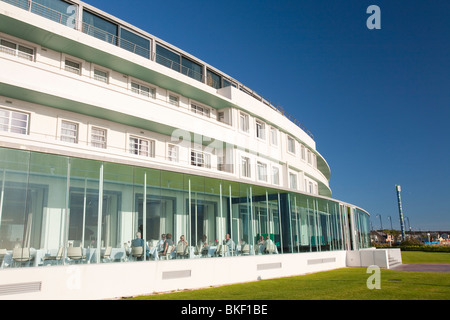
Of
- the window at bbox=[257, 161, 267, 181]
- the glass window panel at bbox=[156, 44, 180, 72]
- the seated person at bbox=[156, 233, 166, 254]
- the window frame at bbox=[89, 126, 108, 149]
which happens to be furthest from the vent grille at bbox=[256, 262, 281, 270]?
the glass window panel at bbox=[156, 44, 180, 72]

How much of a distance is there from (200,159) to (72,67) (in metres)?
9.63

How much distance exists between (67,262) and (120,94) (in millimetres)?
12181

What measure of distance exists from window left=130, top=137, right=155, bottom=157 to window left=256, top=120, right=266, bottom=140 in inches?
378

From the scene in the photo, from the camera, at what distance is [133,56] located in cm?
2250

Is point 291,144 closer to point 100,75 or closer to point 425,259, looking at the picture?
point 425,259

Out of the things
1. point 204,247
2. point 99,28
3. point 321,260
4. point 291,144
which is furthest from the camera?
point 291,144

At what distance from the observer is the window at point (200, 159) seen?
85.6 feet

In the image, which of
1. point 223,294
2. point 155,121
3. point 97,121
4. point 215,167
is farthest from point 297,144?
point 223,294

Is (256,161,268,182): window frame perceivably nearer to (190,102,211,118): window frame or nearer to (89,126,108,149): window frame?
(190,102,211,118): window frame

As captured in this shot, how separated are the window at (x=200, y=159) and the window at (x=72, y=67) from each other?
336 inches

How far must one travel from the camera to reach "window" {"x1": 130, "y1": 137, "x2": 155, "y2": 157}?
901 inches

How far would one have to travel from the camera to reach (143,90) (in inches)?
960

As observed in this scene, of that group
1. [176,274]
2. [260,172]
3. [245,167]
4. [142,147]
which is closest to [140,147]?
[142,147]

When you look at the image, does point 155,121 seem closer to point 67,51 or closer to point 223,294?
point 67,51
